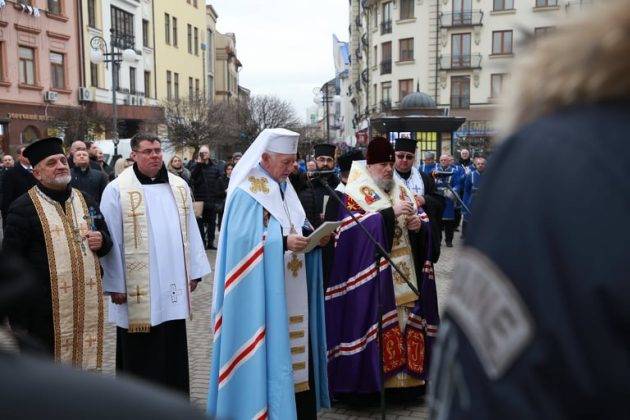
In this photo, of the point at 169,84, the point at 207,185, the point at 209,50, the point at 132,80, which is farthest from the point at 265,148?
the point at 209,50

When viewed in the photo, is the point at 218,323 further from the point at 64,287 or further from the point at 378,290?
the point at 378,290

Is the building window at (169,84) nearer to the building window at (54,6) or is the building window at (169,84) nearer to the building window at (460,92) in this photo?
the building window at (54,6)

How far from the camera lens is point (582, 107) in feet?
3.12

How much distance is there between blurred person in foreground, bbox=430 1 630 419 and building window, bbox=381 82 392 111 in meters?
51.1

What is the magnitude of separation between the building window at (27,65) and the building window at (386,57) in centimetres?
2947

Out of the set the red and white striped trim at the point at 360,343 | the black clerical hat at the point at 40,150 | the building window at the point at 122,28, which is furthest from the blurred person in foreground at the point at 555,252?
the building window at the point at 122,28

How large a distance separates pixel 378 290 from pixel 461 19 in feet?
155

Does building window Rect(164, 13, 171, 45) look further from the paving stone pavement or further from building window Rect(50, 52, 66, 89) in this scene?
the paving stone pavement

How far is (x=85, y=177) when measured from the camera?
28.8 feet

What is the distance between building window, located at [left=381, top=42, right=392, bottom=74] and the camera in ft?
172

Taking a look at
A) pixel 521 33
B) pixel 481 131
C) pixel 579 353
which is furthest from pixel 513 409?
pixel 481 131

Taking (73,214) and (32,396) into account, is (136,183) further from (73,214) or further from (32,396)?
(32,396)

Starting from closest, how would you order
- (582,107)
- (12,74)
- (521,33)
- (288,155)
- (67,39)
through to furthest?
1. (582,107)
2. (521,33)
3. (288,155)
4. (12,74)
5. (67,39)

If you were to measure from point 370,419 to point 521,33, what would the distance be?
4.47 meters
